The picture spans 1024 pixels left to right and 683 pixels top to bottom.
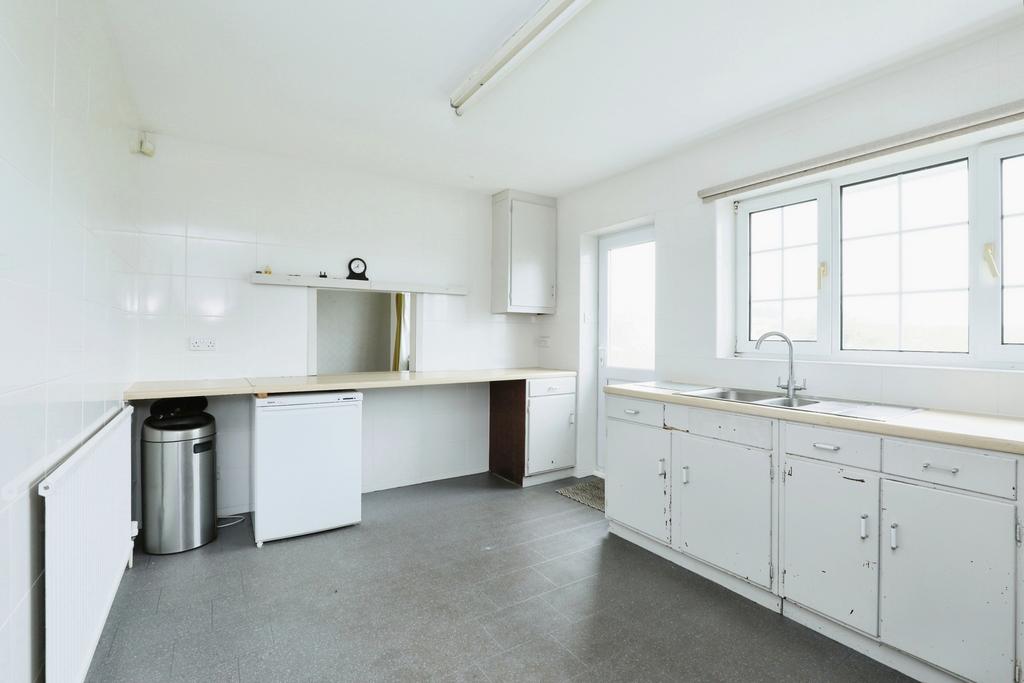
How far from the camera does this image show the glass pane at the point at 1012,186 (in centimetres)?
204

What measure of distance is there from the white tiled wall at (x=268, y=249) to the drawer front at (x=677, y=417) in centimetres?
200

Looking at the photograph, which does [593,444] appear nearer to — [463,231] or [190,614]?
[463,231]

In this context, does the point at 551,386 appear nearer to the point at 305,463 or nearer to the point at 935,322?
the point at 305,463

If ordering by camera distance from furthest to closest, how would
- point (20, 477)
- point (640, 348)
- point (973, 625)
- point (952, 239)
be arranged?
point (640, 348)
point (952, 239)
point (973, 625)
point (20, 477)

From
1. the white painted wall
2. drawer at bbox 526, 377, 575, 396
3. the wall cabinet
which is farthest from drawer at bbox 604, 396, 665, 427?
the wall cabinet

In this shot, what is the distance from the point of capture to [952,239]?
2.22 metres

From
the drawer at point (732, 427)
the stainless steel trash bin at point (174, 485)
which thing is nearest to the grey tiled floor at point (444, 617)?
the stainless steel trash bin at point (174, 485)

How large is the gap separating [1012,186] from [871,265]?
0.58 m

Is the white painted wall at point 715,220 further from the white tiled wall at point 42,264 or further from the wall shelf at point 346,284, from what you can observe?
the white tiled wall at point 42,264

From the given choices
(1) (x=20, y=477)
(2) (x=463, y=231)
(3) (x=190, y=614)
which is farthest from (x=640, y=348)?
(1) (x=20, y=477)

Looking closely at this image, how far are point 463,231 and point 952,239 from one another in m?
3.17

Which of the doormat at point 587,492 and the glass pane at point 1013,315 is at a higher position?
the glass pane at point 1013,315

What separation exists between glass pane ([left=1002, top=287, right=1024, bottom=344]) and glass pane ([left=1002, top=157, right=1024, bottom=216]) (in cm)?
34

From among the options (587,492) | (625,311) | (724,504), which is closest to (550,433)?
(587,492)
